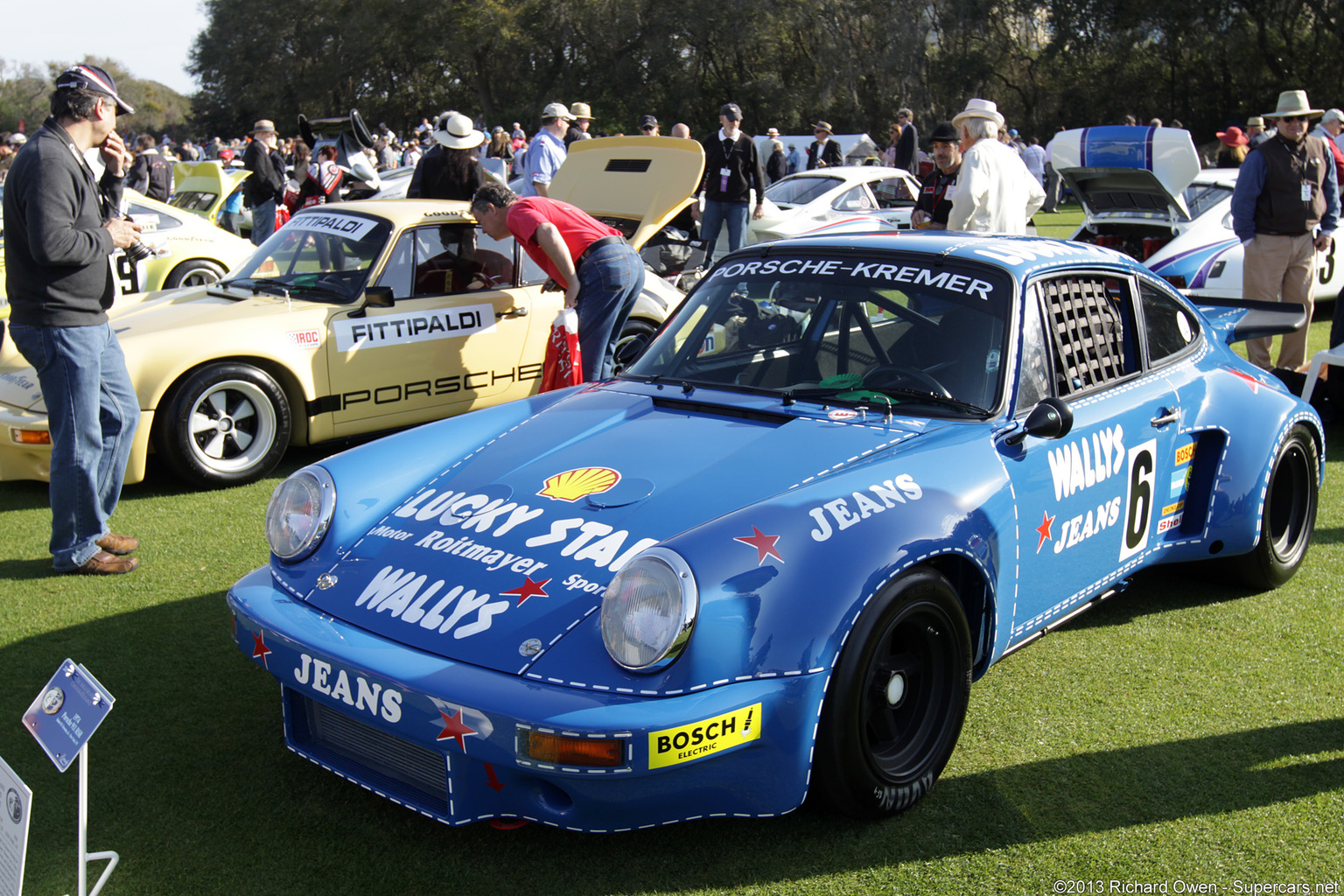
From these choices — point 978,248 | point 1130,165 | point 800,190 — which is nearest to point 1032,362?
point 978,248

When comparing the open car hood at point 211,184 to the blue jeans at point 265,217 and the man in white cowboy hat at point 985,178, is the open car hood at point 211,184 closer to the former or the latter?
the blue jeans at point 265,217

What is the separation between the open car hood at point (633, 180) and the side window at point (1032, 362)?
12.5 ft

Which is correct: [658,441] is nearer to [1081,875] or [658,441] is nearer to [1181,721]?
[1081,875]

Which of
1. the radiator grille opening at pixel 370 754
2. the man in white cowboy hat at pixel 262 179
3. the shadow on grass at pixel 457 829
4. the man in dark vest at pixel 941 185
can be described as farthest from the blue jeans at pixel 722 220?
the radiator grille opening at pixel 370 754

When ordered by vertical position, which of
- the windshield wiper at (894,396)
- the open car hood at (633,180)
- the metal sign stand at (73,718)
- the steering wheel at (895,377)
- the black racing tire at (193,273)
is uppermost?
the open car hood at (633,180)

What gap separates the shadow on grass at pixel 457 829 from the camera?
2598 millimetres

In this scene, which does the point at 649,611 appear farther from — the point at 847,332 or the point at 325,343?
the point at 325,343

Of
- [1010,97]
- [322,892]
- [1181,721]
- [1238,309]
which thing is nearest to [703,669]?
[322,892]

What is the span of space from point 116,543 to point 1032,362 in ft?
12.4

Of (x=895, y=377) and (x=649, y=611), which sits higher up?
(x=895, y=377)

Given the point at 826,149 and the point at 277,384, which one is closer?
the point at 277,384

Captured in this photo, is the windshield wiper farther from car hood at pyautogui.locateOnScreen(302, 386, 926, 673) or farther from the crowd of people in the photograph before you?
the crowd of people

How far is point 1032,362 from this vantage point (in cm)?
337

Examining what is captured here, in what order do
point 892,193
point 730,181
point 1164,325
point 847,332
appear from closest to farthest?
point 847,332 → point 1164,325 → point 730,181 → point 892,193
